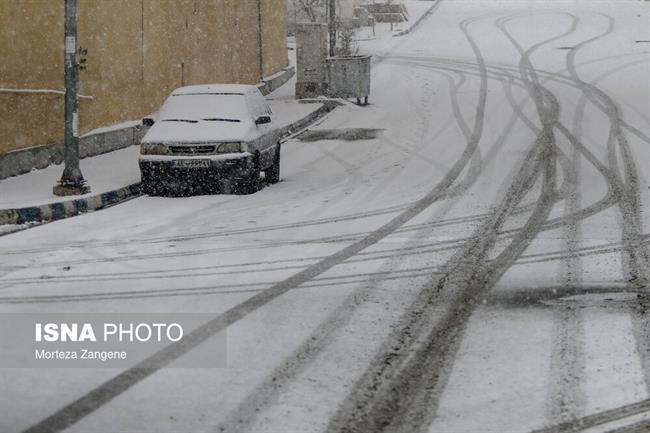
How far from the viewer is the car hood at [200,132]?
648 inches

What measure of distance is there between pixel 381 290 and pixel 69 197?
717 cm

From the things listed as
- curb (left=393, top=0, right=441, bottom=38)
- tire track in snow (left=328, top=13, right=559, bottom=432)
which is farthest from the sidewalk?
curb (left=393, top=0, right=441, bottom=38)

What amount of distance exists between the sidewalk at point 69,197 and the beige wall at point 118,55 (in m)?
0.68

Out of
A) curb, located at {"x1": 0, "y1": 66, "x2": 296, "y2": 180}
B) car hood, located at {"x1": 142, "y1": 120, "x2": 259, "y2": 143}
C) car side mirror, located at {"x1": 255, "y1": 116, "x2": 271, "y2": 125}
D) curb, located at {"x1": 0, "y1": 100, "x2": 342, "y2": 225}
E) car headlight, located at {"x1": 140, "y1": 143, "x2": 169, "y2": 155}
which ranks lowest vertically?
curb, located at {"x1": 0, "y1": 100, "x2": 342, "y2": 225}

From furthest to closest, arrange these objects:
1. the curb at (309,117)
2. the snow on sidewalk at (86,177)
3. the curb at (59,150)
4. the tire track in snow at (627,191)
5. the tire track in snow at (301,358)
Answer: the curb at (309,117) < the curb at (59,150) < the snow on sidewalk at (86,177) < the tire track in snow at (627,191) < the tire track in snow at (301,358)

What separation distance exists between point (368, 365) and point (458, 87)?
86.5 ft

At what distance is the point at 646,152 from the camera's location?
1983 cm

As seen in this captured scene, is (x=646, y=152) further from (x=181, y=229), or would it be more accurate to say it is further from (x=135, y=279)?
(x=135, y=279)

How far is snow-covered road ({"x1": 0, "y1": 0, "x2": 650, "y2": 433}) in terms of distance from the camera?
6.34 metres

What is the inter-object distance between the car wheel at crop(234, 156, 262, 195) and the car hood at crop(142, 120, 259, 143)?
442 mm

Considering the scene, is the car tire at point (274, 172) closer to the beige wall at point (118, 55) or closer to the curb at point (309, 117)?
the beige wall at point (118, 55)

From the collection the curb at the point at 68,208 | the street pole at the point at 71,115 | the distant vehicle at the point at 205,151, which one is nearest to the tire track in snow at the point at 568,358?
the distant vehicle at the point at 205,151

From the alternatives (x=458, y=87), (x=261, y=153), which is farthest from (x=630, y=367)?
(x=458, y=87)

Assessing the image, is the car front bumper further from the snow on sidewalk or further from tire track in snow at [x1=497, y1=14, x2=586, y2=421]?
tire track in snow at [x1=497, y1=14, x2=586, y2=421]
